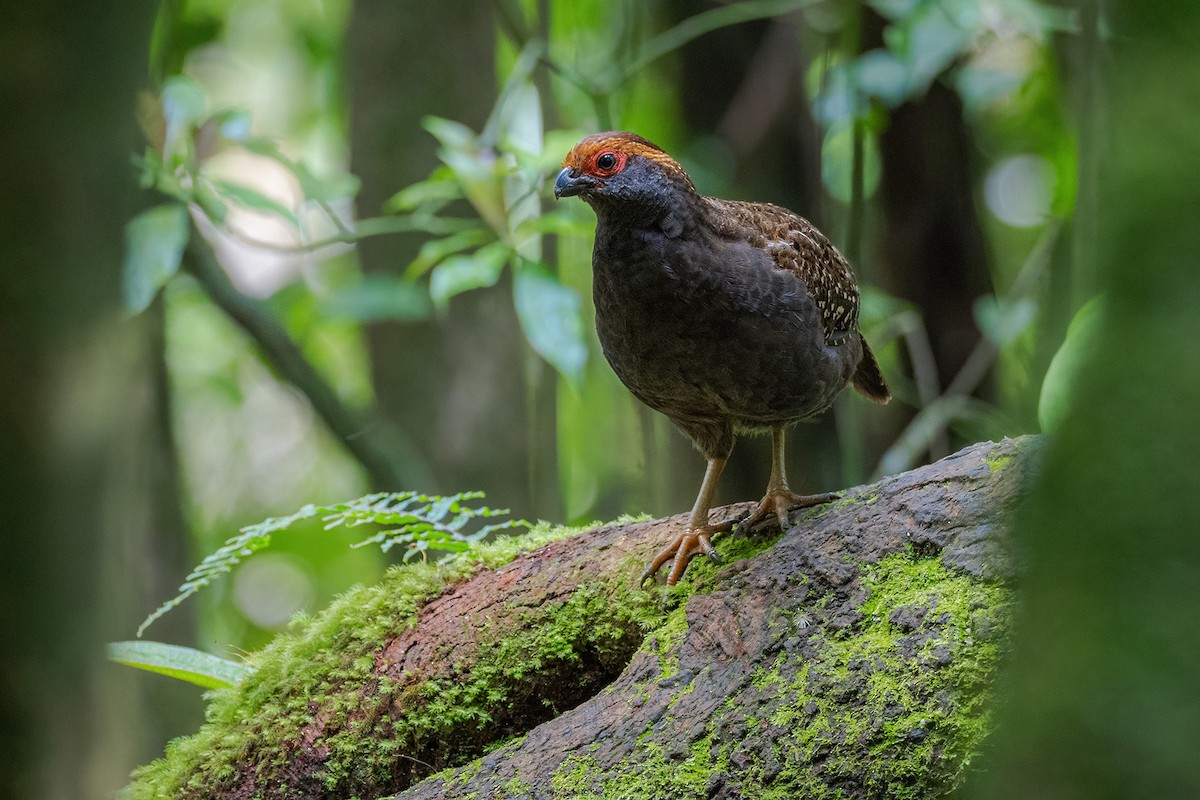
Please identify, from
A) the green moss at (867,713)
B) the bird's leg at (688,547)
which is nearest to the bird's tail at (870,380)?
the bird's leg at (688,547)

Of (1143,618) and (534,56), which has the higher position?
(534,56)

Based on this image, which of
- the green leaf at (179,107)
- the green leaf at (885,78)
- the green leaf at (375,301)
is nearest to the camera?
the green leaf at (179,107)

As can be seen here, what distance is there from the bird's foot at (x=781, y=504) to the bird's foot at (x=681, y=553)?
20 cm

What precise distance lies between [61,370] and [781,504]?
116 inches

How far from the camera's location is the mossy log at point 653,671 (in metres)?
2.73

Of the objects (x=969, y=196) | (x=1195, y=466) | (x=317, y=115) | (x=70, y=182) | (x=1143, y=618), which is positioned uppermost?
(x=317, y=115)

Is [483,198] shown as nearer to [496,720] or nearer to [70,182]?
[496,720]

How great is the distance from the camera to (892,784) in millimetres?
2562

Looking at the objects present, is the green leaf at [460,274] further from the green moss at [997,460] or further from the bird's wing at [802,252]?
the green moss at [997,460]

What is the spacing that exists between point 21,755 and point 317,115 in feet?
34.9

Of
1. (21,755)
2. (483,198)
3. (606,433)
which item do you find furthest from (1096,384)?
(606,433)

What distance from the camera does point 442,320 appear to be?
657 cm

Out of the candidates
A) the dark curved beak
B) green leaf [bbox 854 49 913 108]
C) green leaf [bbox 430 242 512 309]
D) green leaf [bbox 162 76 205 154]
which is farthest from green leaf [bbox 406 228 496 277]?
green leaf [bbox 854 49 913 108]

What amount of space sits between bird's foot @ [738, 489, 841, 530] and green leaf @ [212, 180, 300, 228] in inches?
99.7
